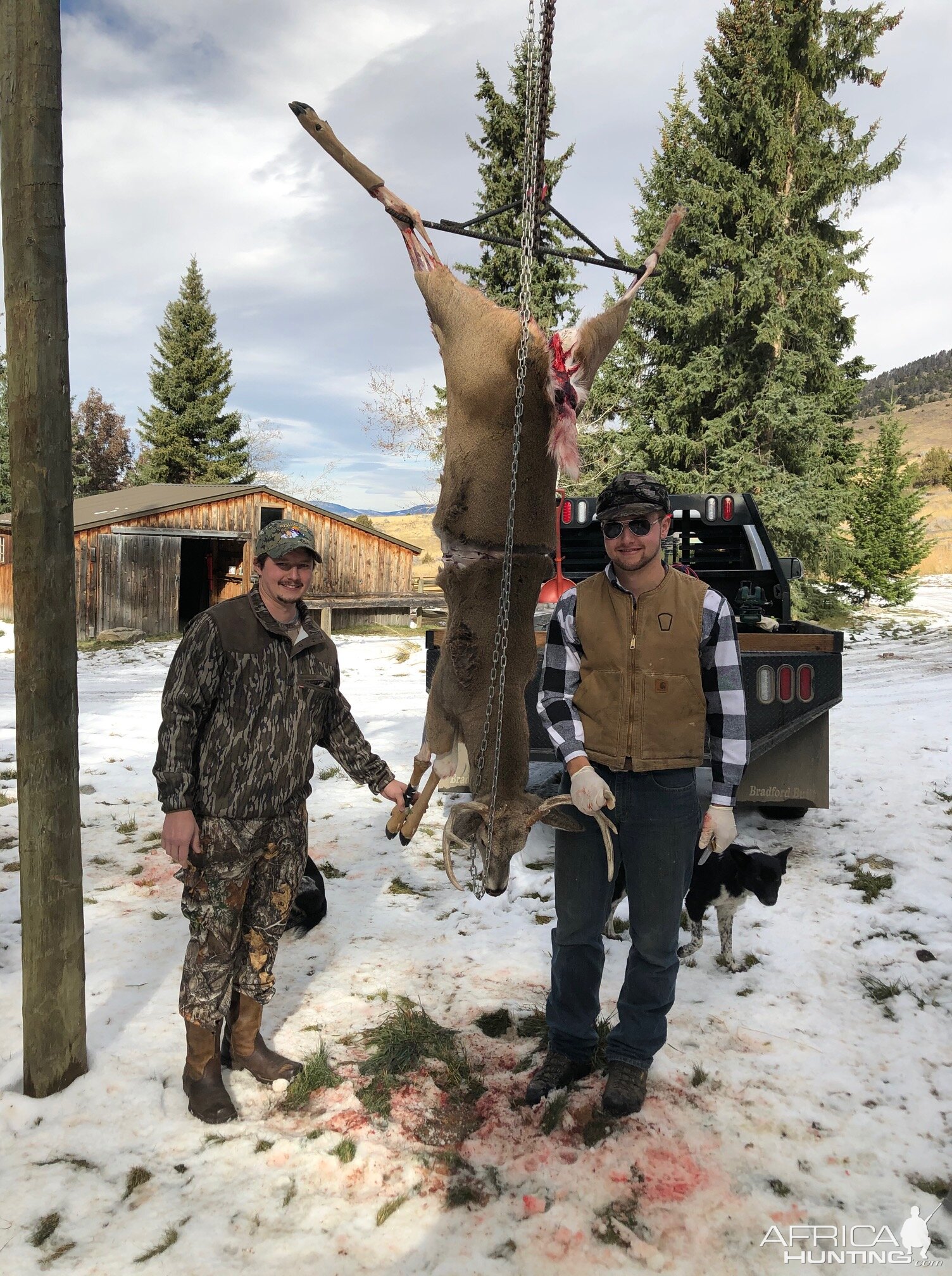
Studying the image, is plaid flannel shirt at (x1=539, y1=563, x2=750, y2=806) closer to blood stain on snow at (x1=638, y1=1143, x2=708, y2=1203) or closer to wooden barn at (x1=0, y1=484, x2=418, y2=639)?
blood stain on snow at (x1=638, y1=1143, x2=708, y2=1203)

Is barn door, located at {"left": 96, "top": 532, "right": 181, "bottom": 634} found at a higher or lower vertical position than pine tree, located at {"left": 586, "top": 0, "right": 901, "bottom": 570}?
Answer: lower

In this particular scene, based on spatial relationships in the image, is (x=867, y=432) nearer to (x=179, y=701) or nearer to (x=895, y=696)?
(x=895, y=696)

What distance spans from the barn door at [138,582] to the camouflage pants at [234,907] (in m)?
18.9

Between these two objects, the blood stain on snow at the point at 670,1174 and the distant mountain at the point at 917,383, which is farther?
the distant mountain at the point at 917,383

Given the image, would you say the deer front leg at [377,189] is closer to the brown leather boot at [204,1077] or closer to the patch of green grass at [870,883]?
the brown leather boot at [204,1077]

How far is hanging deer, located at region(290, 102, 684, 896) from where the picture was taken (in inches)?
107

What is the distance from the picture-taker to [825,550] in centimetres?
2056

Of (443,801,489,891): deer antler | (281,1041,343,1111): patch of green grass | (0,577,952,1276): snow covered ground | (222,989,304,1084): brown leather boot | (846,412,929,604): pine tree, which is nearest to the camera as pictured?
(0,577,952,1276): snow covered ground

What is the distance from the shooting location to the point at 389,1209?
240cm

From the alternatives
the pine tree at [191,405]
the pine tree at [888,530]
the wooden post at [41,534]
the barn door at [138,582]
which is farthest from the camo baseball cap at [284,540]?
the pine tree at [191,405]

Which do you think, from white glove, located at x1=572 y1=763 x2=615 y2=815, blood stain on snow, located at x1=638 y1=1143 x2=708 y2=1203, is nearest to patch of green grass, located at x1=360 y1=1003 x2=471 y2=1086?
blood stain on snow, located at x1=638 y1=1143 x2=708 y2=1203

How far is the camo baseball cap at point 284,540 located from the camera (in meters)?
2.84

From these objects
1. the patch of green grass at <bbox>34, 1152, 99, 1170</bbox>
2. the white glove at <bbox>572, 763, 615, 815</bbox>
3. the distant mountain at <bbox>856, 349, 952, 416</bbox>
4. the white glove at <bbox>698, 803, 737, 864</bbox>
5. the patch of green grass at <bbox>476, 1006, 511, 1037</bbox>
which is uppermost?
the distant mountain at <bbox>856, 349, 952, 416</bbox>

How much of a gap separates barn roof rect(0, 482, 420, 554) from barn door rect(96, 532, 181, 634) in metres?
0.56
